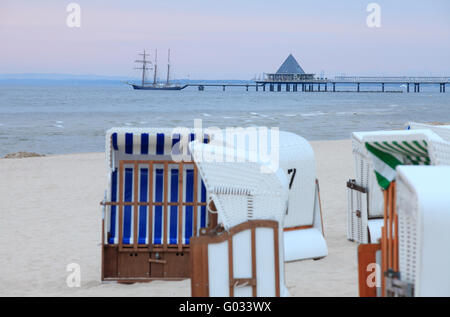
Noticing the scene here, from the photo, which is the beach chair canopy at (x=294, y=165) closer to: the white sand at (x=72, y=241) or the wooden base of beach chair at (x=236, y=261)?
the white sand at (x=72, y=241)

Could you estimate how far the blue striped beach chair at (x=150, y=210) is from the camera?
215 inches

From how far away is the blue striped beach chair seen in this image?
546 cm

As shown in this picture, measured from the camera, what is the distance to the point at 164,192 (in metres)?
5.48

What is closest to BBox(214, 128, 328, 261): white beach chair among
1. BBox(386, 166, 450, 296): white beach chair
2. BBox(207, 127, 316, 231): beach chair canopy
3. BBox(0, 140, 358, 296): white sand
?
BBox(207, 127, 316, 231): beach chair canopy

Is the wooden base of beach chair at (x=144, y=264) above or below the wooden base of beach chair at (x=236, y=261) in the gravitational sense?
below

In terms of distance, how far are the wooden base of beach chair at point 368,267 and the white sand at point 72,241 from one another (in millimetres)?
1555

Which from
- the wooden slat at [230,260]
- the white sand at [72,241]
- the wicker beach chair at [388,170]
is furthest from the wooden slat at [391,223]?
the white sand at [72,241]

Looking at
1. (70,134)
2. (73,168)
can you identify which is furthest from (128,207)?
(70,134)

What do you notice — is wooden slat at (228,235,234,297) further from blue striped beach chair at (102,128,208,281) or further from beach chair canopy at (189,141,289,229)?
blue striped beach chair at (102,128,208,281)

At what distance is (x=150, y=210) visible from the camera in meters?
5.45

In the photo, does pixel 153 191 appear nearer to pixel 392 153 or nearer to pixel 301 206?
pixel 301 206

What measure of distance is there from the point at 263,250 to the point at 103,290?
207cm

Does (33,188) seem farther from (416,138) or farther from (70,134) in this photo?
(70,134)

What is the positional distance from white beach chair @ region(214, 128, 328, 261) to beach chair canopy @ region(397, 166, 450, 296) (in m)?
3.07
